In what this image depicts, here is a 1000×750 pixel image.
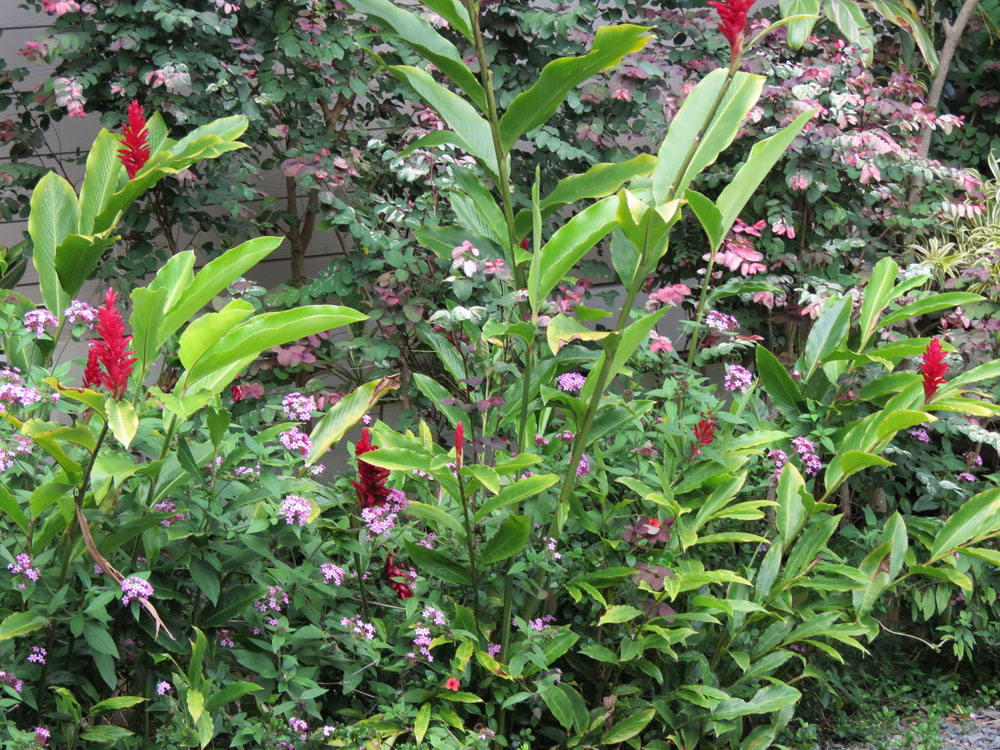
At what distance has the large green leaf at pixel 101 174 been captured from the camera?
2439mm

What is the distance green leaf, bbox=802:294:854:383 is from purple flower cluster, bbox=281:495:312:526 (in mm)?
1740

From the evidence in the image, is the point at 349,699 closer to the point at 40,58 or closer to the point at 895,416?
the point at 895,416

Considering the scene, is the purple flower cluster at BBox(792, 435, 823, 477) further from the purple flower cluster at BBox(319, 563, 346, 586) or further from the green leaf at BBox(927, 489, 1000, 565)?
the purple flower cluster at BBox(319, 563, 346, 586)

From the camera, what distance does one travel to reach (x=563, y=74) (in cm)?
228

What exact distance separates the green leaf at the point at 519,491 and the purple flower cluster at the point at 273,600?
49 cm

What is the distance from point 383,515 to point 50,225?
108 centimetres

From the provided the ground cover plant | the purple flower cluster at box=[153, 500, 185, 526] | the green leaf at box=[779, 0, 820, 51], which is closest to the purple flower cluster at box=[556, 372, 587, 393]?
the ground cover plant

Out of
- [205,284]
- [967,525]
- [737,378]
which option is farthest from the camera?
[967,525]

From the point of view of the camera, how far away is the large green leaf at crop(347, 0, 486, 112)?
2.31m

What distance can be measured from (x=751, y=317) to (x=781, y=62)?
106 centimetres

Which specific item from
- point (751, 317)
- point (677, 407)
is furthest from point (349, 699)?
point (751, 317)

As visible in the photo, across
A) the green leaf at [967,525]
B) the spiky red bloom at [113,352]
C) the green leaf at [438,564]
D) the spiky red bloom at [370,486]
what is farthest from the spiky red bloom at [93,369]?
the green leaf at [967,525]

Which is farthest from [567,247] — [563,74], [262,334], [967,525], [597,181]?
[967,525]

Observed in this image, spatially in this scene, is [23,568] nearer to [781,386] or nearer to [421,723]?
[421,723]
